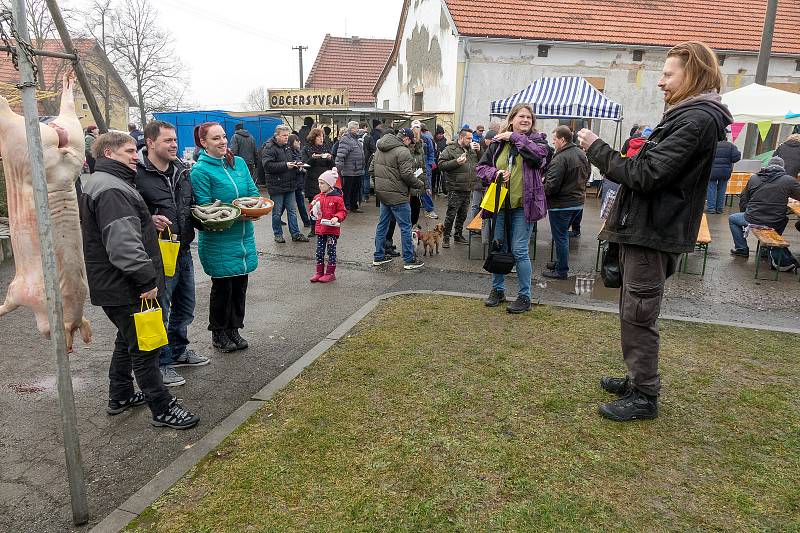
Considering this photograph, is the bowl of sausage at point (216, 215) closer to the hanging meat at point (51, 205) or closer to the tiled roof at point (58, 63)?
the hanging meat at point (51, 205)

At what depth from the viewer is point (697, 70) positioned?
3.29 metres

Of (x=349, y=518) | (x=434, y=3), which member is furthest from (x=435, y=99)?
(x=349, y=518)

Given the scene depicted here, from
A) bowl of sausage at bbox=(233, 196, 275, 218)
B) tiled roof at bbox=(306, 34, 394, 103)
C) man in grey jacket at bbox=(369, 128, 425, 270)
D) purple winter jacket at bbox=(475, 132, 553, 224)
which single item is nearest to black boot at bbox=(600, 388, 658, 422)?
purple winter jacket at bbox=(475, 132, 553, 224)

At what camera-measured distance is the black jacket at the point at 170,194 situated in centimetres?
412

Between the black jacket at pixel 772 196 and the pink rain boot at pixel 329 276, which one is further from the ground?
the black jacket at pixel 772 196

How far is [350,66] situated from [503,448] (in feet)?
106

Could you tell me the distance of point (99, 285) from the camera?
3.50m

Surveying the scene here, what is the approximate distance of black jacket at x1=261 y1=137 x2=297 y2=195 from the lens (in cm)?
953

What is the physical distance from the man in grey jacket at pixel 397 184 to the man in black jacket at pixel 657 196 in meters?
4.21

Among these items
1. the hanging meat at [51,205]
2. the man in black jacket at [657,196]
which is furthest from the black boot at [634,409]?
the hanging meat at [51,205]

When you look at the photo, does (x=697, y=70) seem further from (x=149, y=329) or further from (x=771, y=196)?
(x=771, y=196)

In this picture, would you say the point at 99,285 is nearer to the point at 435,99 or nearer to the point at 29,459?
the point at 29,459

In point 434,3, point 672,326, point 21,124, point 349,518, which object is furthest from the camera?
point 434,3

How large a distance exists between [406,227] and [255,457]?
5.01 metres
